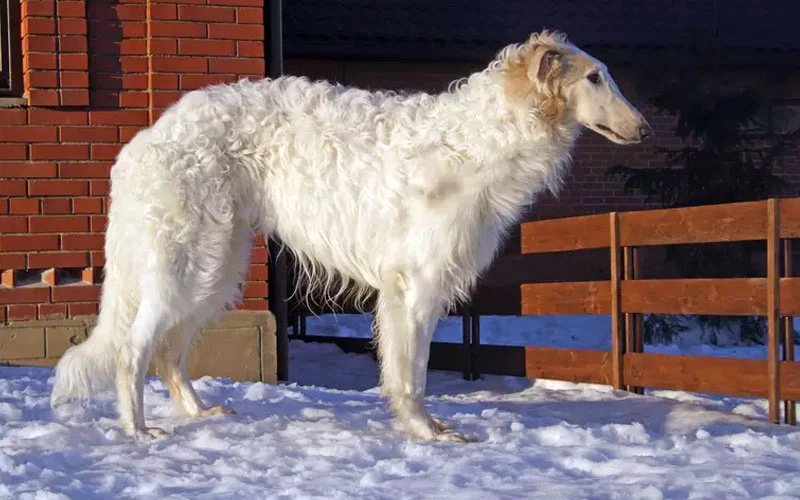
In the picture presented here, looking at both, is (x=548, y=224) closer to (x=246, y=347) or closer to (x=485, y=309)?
(x=485, y=309)

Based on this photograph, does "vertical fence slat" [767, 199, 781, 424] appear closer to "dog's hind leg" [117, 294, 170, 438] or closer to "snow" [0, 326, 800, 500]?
"snow" [0, 326, 800, 500]

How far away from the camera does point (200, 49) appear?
7062 millimetres

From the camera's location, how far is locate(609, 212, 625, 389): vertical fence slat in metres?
7.25

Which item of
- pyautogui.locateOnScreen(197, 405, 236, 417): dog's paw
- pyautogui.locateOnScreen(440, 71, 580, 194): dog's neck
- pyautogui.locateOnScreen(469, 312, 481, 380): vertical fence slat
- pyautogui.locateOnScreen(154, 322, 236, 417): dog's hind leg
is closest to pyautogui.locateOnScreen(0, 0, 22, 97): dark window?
pyautogui.locateOnScreen(154, 322, 236, 417): dog's hind leg

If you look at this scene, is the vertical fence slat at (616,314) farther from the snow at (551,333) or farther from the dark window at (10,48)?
the dark window at (10,48)

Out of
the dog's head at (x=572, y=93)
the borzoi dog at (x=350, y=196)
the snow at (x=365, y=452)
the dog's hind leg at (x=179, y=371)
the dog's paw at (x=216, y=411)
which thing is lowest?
the snow at (x=365, y=452)

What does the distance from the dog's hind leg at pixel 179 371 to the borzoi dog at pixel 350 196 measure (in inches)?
0.5

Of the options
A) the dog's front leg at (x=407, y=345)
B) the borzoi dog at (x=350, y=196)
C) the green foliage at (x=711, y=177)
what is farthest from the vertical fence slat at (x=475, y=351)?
the dog's front leg at (x=407, y=345)

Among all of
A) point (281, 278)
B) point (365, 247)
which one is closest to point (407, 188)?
point (365, 247)

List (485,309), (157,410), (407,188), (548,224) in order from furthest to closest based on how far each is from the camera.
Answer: (485,309) < (548,224) < (157,410) < (407,188)

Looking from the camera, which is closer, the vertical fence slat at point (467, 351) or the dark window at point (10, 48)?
the dark window at point (10, 48)

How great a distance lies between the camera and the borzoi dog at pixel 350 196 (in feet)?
16.9

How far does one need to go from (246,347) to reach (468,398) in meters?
1.63

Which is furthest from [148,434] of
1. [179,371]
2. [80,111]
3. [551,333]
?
[551,333]
